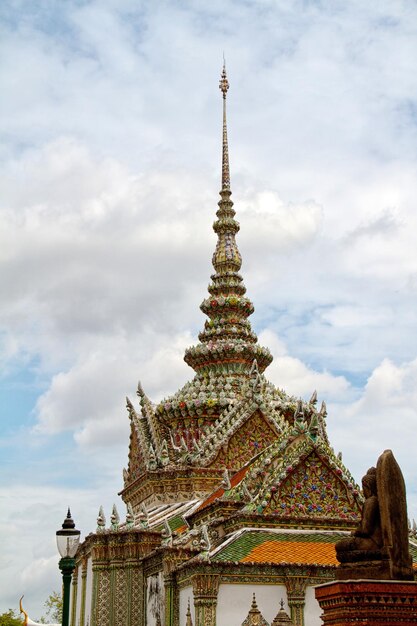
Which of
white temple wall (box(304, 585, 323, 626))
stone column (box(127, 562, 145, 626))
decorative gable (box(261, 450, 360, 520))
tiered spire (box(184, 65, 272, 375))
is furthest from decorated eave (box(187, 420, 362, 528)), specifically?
tiered spire (box(184, 65, 272, 375))

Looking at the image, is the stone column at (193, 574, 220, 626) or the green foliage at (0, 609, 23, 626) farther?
the green foliage at (0, 609, 23, 626)

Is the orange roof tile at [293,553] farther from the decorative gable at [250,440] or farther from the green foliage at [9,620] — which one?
the green foliage at [9,620]

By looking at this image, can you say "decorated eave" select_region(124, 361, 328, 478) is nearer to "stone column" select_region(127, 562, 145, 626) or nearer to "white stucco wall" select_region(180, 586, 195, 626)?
"stone column" select_region(127, 562, 145, 626)

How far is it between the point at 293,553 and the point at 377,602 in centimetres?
1030

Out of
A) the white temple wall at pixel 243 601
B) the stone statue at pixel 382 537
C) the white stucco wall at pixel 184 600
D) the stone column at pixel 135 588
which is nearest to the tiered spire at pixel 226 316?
the stone column at pixel 135 588

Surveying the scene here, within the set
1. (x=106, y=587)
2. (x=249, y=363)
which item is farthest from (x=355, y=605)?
(x=249, y=363)

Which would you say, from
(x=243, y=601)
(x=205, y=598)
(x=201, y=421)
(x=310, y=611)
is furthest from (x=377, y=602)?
(x=201, y=421)

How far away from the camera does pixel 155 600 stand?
74.6ft

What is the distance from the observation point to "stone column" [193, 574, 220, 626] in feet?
62.3

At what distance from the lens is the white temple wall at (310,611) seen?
19.9m

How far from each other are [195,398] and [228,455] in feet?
10.8

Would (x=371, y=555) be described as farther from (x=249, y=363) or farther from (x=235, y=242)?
(x=235, y=242)

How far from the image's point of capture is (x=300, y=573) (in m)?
19.8

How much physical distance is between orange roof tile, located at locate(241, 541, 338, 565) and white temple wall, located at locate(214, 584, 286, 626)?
58cm
